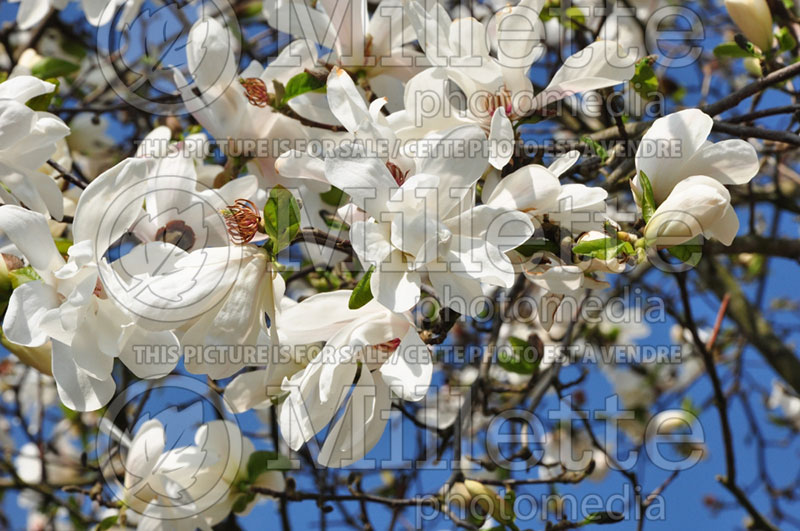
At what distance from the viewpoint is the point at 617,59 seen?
817mm

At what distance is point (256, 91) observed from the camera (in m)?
1.00

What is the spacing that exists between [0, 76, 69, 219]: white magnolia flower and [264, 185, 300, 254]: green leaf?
0.29 metres

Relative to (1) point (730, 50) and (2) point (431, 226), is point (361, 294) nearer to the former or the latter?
(2) point (431, 226)

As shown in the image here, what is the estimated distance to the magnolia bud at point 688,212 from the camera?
26.9 inches

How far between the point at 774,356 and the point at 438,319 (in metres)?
1.24

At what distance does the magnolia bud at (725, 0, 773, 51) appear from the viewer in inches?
39.6

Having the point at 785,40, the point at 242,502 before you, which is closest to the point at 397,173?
the point at 242,502

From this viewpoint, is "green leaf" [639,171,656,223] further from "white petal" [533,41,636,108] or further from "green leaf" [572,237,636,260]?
"white petal" [533,41,636,108]

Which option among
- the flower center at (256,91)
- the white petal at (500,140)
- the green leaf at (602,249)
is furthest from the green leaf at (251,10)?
the green leaf at (602,249)

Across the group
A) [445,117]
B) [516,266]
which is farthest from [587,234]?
[445,117]

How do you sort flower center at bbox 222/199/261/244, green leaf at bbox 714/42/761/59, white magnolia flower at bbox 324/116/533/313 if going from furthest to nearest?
green leaf at bbox 714/42/761/59 → flower center at bbox 222/199/261/244 → white magnolia flower at bbox 324/116/533/313

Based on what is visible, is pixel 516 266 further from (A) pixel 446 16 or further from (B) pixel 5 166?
(B) pixel 5 166

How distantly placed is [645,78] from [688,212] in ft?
1.10

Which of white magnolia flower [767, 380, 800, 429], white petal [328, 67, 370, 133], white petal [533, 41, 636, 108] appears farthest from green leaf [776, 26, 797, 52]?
white magnolia flower [767, 380, 800, 429]
